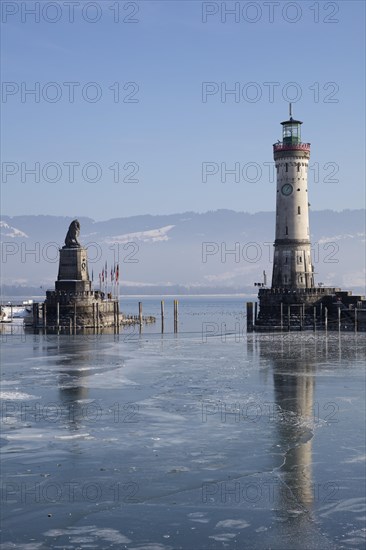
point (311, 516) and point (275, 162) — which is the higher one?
point (275, 162)

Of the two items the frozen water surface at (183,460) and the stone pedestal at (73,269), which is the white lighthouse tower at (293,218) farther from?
the frozen water surface at (183,460)

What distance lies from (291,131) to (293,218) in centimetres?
1196

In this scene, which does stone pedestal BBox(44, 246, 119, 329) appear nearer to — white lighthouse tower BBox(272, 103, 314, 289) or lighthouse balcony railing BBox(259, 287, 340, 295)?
lighthouse balcony railing BBox(259, 287, 340, 295)

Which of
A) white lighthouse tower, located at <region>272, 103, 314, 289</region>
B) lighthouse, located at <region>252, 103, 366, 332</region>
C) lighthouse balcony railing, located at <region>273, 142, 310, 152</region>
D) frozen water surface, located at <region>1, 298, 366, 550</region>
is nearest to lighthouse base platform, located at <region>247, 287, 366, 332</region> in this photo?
lighthouse, located at <region>252, 103, 366, 332</region>

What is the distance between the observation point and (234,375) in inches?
1849

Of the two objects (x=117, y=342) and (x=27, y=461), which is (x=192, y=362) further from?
(x=27, y=461)

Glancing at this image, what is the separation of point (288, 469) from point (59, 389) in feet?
63.4

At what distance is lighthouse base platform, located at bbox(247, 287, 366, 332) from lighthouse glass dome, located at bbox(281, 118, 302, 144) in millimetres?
19966

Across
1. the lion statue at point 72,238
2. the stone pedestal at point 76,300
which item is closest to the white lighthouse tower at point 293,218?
the stone pedestal at point 76,300

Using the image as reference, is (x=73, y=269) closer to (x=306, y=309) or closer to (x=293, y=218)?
(x=293, y=218)

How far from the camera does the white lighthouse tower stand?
9762 centimetres

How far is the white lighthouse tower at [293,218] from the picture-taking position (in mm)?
97625

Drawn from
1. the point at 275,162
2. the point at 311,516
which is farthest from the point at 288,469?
the point at 275,162

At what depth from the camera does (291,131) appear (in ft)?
328
